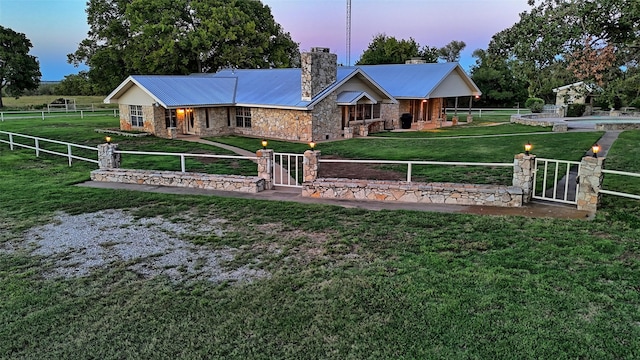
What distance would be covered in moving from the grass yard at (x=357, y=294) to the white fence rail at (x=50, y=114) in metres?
31.6

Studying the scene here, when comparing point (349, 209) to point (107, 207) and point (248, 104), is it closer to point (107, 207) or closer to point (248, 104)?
point (107, 207)

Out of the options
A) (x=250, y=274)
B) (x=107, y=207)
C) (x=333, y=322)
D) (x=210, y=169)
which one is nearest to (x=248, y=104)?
(x=210, y=169)

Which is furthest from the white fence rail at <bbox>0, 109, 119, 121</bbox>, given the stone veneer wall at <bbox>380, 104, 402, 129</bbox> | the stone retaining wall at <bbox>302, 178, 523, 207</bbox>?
the stone retaining wall at <bbox>302, 178, 523, 207</bbox>

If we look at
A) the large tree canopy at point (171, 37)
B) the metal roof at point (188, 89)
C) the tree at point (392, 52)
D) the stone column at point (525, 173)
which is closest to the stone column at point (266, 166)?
the stone column at point (525, 173)

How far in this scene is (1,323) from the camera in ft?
18.4

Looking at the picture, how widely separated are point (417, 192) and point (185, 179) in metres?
6.11

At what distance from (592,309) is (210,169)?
12493mm

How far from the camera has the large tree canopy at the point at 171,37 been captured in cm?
3572

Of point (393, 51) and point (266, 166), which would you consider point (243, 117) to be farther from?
point (393, 51)

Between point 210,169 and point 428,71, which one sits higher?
point 428,71

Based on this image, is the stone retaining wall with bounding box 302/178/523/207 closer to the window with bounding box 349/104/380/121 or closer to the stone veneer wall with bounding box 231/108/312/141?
the stone veneer wall with bounding box 231/108/312/141

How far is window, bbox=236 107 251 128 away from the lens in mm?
27734

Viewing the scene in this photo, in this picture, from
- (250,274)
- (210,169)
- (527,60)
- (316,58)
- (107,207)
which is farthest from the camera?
(316,58)

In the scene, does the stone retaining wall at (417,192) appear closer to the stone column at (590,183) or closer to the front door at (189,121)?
the stone column at (590,183)
